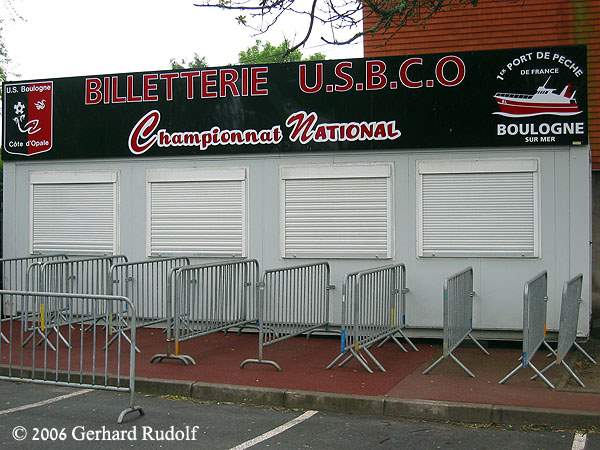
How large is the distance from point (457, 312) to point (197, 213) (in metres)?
5.20

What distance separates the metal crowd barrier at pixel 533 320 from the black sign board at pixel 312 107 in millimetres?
2982

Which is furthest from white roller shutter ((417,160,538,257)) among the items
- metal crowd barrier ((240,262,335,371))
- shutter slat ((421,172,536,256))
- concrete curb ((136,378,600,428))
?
concrete curb ((136,378,600,428))

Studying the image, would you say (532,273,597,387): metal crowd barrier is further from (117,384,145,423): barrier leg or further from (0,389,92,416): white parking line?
(0,389,92,416): white parking line

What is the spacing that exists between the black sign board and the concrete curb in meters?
5.05

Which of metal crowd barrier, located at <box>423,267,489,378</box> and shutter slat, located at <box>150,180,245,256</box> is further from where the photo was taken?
shutter slat, located at <box>150,180,245,256</box>

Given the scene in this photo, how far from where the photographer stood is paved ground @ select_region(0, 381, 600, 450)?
7141 mm

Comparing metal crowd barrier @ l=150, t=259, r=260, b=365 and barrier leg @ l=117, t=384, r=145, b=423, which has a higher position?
metal crowd barrier @ l=150, t=259, r=260, b=365

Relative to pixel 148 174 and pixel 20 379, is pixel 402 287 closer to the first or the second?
pixel 148 174

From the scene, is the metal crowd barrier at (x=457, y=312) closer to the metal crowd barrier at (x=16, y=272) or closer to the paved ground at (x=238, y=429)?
the paved ground at (x=238, y=429)

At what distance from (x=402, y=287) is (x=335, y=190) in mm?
1930

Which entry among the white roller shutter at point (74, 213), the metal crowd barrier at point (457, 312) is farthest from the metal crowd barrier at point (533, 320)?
the white roller shutter at point (74, 213)

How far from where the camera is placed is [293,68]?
1301cm

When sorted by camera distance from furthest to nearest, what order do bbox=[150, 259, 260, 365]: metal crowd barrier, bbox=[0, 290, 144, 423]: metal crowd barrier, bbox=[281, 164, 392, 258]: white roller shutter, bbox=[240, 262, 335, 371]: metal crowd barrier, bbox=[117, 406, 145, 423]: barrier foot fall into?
bbox=[281, 164, 392, 258]: white roller shutter → bbox=[240, 262, 335, 371]: metal crowd barrier → bbox=[150, 259, 260, 365]: metal crowd barrier → bbox=[0, 290, 144, 423]: metal crowd barrier → bbox=[117, 406, 145, 423]: barrier foot

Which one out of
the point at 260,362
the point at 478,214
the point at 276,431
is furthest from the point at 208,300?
the point at 478,214
